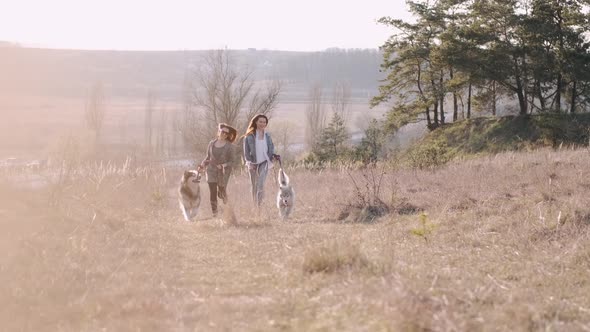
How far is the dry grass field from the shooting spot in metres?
4.44

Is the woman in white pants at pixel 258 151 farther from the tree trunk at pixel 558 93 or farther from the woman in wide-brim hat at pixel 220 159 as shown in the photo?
the tree trunk at pixel 558 93

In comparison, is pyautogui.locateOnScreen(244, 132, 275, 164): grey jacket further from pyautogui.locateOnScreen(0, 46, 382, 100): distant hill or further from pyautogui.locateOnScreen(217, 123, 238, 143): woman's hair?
pyautogui.locateOnScreen(0, 46, 382, 100): distant hill

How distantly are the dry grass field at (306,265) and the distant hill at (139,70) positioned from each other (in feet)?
396

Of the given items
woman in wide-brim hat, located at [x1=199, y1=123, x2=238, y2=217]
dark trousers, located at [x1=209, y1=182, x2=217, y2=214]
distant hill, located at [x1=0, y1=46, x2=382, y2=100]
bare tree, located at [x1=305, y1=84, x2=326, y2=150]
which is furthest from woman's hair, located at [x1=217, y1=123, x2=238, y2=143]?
distant hill, located at [x1=0, y1=46, x2=382, y2=100]

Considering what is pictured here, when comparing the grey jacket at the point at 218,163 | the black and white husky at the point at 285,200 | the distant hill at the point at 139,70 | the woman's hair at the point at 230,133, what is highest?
the distant hill at the point at 139,70

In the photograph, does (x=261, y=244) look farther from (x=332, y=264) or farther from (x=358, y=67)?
(x=358, y=67)

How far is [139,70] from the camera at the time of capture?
581ft

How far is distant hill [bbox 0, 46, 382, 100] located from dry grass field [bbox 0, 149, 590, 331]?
12065 centimetres

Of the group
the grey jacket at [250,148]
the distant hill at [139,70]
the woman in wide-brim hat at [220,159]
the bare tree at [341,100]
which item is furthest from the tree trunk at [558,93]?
the distant hill at [139,70]

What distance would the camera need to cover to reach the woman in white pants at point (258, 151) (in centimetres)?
1203

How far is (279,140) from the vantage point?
6003cm

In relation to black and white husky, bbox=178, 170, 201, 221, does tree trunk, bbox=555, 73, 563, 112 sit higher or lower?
higher

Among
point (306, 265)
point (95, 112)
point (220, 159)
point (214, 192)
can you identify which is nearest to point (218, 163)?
point (220, 159)

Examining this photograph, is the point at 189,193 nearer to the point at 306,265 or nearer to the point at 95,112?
the point at 306,265
